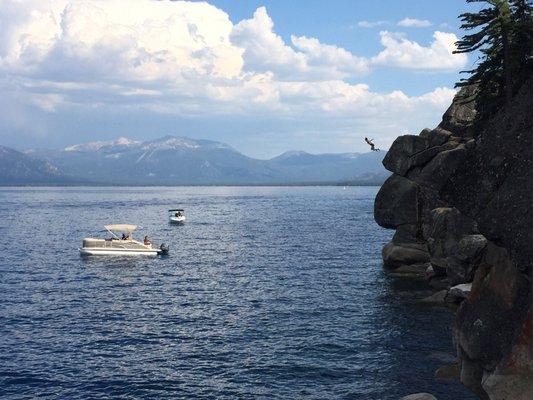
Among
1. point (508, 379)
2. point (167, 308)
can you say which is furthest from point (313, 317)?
point (508, 379)

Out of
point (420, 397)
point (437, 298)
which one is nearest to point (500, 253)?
point (420, 397)

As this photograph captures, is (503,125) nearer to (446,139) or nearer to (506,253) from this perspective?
(506,253)

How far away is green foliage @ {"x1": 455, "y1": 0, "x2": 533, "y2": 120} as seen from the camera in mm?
29203

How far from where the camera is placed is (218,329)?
40.1 metres

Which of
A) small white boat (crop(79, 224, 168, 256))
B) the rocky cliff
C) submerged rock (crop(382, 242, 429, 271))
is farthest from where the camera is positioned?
small white boat (crop(79, 224, 168, 256))

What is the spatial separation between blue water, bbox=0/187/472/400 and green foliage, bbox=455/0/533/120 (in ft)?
52.8

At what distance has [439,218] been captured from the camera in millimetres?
49875

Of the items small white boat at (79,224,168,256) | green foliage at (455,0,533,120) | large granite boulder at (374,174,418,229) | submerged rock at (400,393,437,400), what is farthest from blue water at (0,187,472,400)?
green foliage at (455,0,533,120)

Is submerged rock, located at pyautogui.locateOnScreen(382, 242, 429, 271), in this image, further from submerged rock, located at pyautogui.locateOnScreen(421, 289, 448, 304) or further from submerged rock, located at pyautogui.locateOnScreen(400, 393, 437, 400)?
submerged rock, located at pyautogui.locateOnScreen(400, 393, 437, 400)

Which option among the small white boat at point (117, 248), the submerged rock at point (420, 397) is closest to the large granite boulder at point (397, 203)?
the small white boat at point (117, 248)

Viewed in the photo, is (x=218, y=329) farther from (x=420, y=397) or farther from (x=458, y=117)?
(x=458, y=117)

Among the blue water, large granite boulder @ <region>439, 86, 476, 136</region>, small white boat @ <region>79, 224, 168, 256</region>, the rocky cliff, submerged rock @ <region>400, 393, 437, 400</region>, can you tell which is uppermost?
large granite boulder @ <region>439, 86, 476, 136</region>

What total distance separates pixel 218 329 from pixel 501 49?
87.5ft

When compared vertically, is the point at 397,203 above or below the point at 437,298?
above
